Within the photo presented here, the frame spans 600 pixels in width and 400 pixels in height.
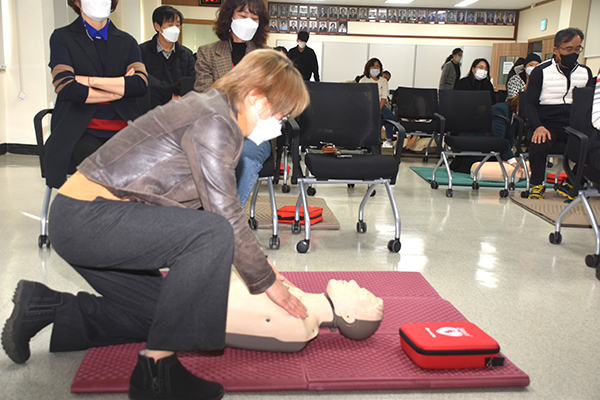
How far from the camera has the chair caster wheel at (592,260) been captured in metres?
2.60

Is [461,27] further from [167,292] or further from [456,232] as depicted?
[167,292]

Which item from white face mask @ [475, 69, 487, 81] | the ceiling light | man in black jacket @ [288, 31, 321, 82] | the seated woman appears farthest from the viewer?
the ceiling light

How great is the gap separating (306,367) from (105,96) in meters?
1.68

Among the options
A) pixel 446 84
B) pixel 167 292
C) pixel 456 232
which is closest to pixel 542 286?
pixel 456 232

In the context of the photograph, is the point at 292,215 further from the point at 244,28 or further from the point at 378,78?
the point at 378,78

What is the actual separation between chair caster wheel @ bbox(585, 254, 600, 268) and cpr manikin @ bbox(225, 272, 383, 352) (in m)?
1.59

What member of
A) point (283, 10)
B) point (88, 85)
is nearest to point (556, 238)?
Result: point (88, 85)

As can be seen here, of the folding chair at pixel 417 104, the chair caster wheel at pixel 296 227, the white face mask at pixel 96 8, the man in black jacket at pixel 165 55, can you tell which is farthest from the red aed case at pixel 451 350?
the folding chair at pixel 417 104

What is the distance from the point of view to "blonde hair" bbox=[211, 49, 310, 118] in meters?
1.25

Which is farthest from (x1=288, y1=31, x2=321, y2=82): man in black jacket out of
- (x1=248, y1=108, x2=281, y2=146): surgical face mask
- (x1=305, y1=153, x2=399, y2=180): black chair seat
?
(x1=248, y1=108, x2=281, y2=146): surgical face mask

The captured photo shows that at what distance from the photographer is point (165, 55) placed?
395cm

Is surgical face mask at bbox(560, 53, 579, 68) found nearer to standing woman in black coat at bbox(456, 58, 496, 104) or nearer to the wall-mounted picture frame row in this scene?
standing woman in black coat at bbox(456, 58, 496, 104)

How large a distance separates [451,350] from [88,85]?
6.52ft

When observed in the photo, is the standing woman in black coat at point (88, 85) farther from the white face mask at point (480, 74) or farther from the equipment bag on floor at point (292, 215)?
the white face mask at point (480, 74)
